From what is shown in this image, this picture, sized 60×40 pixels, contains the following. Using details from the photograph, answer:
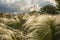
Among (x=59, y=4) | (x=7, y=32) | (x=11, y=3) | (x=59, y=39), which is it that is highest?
(x=11, y=3)

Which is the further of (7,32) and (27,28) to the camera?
(27,28)

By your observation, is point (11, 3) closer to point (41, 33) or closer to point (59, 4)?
point (59, 4)

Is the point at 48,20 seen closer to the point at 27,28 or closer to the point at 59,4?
the point at 27,28

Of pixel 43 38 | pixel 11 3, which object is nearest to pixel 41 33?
pixel 43 38

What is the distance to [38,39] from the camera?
24.9ft

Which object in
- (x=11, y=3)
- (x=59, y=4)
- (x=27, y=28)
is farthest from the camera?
(x=11, y=3)

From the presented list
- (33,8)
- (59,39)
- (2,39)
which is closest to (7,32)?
(2,39)

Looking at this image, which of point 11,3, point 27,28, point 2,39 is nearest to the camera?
point 2,39

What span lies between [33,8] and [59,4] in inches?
77.4

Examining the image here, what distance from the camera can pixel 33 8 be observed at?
59.6ft

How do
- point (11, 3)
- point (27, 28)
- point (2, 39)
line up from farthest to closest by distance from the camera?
point (11, 3) → point (27, 28) → point (2, 39)

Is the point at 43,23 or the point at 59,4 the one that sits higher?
the point at 59,4

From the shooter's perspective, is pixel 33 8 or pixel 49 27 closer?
pixel 49 27

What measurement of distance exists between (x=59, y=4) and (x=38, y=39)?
35.0 ft
